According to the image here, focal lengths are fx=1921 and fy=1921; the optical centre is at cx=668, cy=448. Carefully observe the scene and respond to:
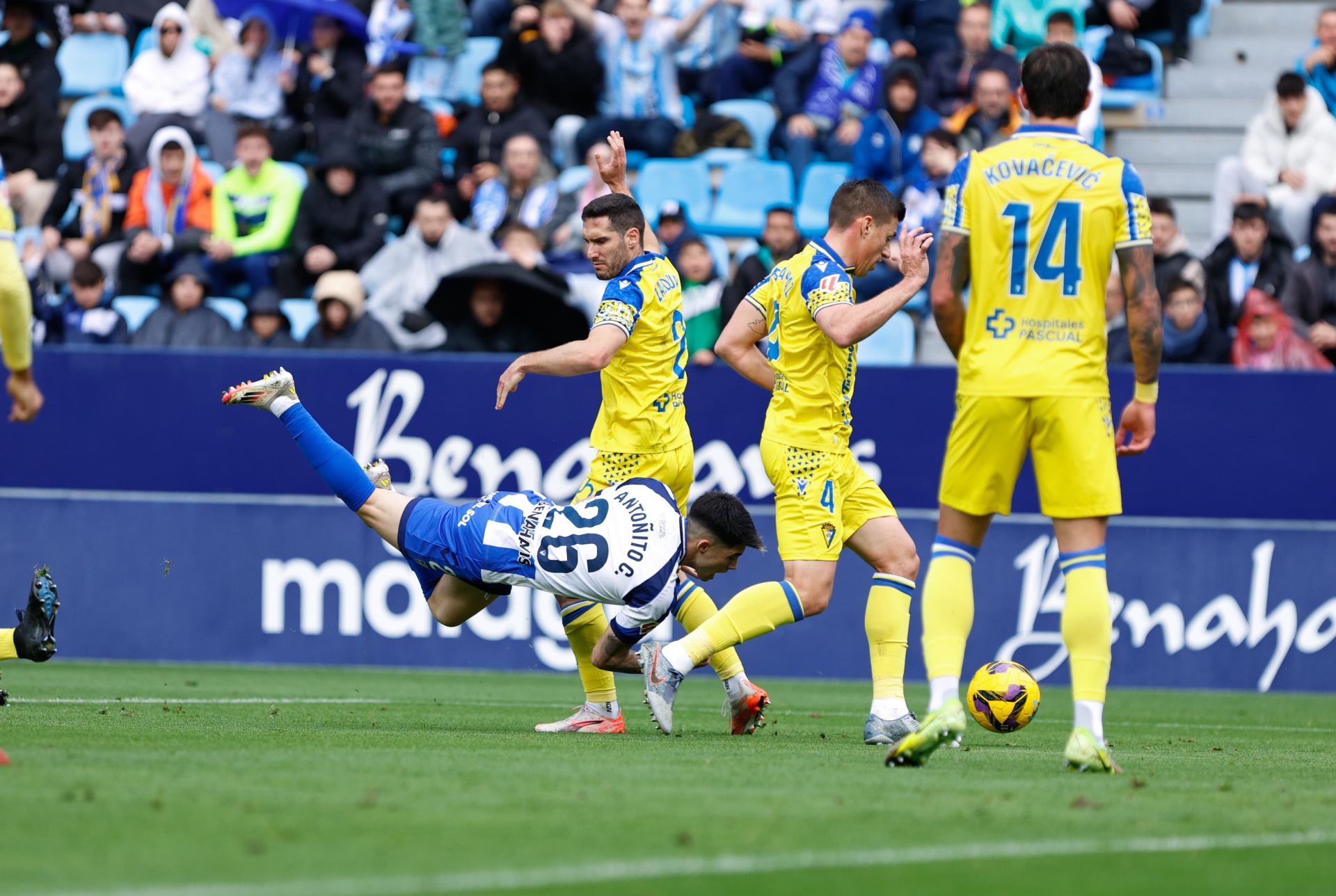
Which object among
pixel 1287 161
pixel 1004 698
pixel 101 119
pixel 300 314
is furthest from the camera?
pixel 101 119

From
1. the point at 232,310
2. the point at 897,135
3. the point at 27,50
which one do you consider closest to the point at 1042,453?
the point at 897,135

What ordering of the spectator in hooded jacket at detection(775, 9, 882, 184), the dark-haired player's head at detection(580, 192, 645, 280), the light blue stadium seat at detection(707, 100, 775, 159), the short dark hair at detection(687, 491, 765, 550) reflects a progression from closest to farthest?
the short dark hair at detection(687, 491, 765, 550) → the dark-haired player's head at detection(580, 192, 645, 280) → the spectator in hooded jacket at detection(775, 9, 882, 184) → the light blue stadium seat at detection(707, 100, 775, 159)

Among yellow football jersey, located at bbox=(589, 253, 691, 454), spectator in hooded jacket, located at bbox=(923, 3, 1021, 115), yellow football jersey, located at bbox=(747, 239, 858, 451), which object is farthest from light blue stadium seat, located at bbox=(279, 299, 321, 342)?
yellow football jersey, located at bbox=(747, 239, 858, 451)

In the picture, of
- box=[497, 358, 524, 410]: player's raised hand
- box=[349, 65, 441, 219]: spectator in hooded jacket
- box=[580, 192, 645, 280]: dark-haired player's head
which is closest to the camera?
box=[497, 358, 524, 410]: player's raised hand

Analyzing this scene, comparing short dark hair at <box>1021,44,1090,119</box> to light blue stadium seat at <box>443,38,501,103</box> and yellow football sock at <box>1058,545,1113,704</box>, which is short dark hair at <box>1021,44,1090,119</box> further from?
light blue stadium seat at <box>443,38,501,103</box>

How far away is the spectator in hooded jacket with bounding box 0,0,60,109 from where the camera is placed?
18750mm

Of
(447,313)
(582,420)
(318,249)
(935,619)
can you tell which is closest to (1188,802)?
(935,619)

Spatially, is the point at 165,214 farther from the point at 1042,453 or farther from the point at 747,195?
the point at 1042,453

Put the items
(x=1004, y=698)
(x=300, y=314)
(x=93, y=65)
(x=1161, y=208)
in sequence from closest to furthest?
(x=1004, y=698)
(x=1161, y=208)
(x=300, y=314)
(x=93, y=65)

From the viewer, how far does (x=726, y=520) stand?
319 inches

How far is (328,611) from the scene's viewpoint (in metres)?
13.2

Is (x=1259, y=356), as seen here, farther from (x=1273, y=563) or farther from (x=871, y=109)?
(x=871, y=109)

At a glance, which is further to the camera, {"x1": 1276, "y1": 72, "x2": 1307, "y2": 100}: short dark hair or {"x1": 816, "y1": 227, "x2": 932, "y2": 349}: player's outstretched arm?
{"x1": 1276, "y1": 72, "x2": 1307, "y2": 100}: short dark hair

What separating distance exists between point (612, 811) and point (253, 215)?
12512 mm
